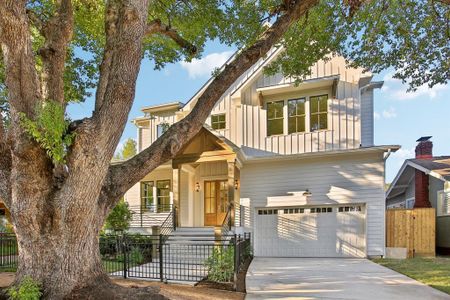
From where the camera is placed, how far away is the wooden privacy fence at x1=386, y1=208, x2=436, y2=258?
1084 cm

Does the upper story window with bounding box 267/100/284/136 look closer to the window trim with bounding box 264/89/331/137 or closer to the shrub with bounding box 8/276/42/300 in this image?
the window trim with bounding box 264/89/331/137

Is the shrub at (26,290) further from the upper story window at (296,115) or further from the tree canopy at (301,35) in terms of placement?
the upper story window at (296,115)

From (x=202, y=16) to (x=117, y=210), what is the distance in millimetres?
7883

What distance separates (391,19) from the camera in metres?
8.62

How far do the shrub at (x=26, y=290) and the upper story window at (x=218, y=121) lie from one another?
1003 centimetres

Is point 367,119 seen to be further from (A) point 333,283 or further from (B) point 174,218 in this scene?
(B) point 174,218

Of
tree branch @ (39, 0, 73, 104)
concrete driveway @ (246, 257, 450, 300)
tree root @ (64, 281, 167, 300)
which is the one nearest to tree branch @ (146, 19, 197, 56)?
tree branch @ (39, 0, 73, 104)

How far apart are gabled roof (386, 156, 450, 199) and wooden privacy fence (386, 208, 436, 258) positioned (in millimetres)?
2095

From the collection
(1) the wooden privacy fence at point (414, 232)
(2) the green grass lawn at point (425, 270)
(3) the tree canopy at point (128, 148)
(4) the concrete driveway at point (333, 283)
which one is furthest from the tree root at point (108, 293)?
(3) the tree canopy at point (128, 148)

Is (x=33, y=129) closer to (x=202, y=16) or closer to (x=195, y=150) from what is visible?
(x=202, y=16)

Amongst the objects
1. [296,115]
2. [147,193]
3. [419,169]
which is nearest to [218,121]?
[296,115]

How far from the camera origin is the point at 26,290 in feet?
12.9

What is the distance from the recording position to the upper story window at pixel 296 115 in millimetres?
12234

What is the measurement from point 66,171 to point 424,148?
18124mm
